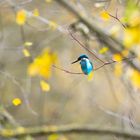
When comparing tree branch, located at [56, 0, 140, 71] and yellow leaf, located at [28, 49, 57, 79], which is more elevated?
tree branch, located at [56, 0, 140, 71]

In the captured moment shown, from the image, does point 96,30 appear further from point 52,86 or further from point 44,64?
point 52,86

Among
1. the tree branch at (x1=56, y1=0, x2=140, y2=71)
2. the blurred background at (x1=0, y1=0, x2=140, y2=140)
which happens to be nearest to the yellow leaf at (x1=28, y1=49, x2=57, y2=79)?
the tree branch at (x1=56, y1=0, x2=140, y2=71)

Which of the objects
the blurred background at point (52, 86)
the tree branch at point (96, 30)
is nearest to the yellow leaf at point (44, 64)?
the tree branch at point (96, 30)

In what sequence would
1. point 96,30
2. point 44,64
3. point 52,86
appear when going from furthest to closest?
point 52,86
point 96,30
point 44,64

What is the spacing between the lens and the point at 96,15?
10.3 feet

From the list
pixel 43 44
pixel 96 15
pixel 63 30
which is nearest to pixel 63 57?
pixel 43 44

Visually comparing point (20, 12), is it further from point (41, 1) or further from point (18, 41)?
point (18, 41)

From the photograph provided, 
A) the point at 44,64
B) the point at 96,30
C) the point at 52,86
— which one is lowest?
the point at 44,64

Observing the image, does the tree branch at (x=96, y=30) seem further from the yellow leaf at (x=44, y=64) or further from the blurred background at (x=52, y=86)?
the yellow leaf at (x=44, y=64)

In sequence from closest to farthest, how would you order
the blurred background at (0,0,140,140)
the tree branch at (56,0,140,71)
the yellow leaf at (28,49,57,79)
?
the yellow leaf at (28,49,57,79)
the tree branch at (56,0,140,71)
the blurred background at (0,0,140,140)

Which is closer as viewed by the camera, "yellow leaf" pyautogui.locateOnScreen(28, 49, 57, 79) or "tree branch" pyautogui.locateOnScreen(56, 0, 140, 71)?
"yellow leaf" pyautogui.locateOnScreen(28, 49, 57, 79)

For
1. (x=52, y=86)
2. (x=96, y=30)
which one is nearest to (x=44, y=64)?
(x=96, y=30)

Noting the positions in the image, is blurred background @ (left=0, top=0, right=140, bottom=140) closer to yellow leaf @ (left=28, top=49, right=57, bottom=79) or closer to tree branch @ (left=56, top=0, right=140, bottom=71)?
tree branch @ (left=56, top=0, right=140, bottom=71)

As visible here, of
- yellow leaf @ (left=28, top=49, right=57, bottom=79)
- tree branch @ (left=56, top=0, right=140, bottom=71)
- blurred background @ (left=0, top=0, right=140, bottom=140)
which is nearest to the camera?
yellow leaf @ (left=28, top=49, right=57, bottom=79)
